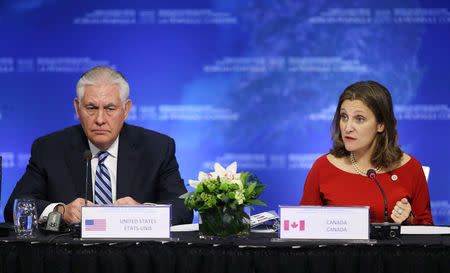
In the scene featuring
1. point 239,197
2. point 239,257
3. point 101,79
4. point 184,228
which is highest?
point 101,79

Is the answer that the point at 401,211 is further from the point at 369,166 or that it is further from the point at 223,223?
the point at 223,223

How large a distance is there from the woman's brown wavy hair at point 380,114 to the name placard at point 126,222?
4.29ft

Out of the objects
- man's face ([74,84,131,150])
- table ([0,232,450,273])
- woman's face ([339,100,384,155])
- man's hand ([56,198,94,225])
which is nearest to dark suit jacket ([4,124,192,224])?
man's face ([74,84,131,150])

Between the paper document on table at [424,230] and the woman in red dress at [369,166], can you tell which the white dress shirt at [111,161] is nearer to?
the woman in red dress at [369,166]

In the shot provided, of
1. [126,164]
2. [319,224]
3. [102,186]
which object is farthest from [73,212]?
[319,224]

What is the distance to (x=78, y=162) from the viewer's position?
306 cm

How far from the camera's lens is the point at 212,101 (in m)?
5.24

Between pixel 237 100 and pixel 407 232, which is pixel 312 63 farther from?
pixel 407 232

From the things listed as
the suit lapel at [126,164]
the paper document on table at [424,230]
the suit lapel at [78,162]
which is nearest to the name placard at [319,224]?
the paper document on table at [424,230]

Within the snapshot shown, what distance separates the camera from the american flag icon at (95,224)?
2.22 meters

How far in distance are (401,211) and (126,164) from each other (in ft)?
4.87

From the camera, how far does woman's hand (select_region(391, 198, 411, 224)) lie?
8.68 feet

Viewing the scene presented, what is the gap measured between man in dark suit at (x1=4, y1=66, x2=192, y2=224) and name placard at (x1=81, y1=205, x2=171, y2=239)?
642 millimetres

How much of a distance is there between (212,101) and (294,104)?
0.78 metres
